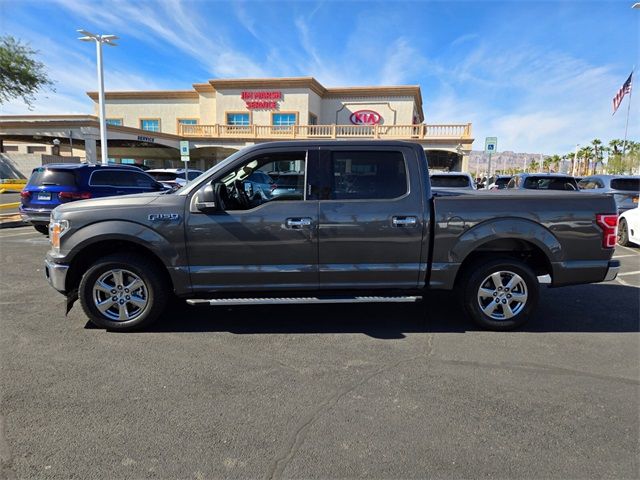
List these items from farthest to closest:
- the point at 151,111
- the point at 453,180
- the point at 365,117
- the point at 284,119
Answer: the point at 151,111 → the point at 365,117 → the point at 284,119 → the point at 453,180

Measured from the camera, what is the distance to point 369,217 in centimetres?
409

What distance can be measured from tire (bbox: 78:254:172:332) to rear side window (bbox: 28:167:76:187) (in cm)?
670

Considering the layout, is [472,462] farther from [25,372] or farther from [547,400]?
[25,372]

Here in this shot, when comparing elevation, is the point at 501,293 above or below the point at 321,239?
below

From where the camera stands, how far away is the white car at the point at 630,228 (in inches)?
356

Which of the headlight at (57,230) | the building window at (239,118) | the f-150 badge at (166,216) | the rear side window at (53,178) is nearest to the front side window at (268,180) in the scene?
the f-150 badge at (166,216)

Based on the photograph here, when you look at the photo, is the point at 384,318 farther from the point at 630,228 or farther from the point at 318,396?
the point at 630,228

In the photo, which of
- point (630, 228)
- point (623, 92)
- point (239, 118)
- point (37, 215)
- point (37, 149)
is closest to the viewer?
point (630, 228)

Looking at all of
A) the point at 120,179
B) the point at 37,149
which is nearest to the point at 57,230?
→ the point at 120,179

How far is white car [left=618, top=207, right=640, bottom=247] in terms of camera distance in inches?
356

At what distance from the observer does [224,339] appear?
412 cm

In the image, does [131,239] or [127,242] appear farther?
[127,242]

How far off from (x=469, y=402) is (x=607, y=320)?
2808 mm

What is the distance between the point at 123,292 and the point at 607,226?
495cm
